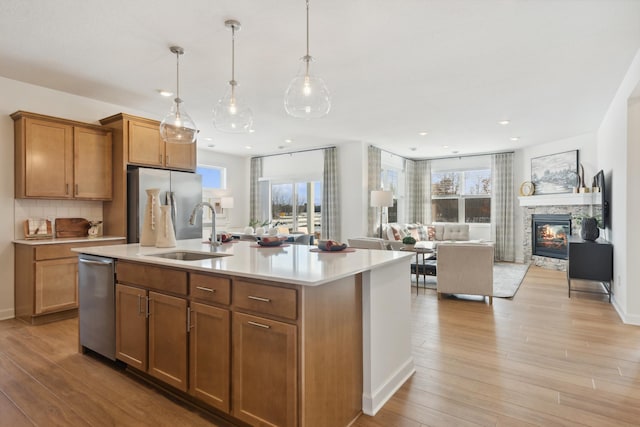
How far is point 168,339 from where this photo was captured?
7.06ft

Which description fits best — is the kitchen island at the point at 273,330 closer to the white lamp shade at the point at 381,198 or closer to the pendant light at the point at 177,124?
the pendant light at the point at 177,124

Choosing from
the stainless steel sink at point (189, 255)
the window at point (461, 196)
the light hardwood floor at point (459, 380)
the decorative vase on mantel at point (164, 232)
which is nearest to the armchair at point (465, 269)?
the light hardwood floor at point (459, 380)

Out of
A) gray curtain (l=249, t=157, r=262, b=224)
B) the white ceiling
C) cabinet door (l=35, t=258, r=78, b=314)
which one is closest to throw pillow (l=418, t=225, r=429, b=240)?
the white ceiling

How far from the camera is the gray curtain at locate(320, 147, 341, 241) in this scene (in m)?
7.38

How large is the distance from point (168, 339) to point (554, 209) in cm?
760

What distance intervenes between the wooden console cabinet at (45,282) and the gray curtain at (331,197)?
178 inches

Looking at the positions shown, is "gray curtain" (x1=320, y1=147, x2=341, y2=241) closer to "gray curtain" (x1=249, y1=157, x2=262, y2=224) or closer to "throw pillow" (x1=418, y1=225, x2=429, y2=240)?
"gray curtain" (x1=249, y1=157, x2=262, y2=224)

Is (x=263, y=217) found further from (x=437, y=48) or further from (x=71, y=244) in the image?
(x=437, y=48)

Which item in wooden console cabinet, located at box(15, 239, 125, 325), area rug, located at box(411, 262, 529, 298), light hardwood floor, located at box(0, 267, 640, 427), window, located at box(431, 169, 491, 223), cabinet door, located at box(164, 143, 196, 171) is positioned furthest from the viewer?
window, located at box(431, 169, 491, 223)

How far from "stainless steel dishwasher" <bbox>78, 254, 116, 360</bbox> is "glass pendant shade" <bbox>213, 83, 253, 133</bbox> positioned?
4.41ft

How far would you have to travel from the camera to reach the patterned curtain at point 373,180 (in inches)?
286

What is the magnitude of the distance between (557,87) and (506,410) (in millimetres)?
3606

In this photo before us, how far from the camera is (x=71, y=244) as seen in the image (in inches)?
150

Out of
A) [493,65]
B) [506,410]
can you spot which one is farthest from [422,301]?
[493,65]
